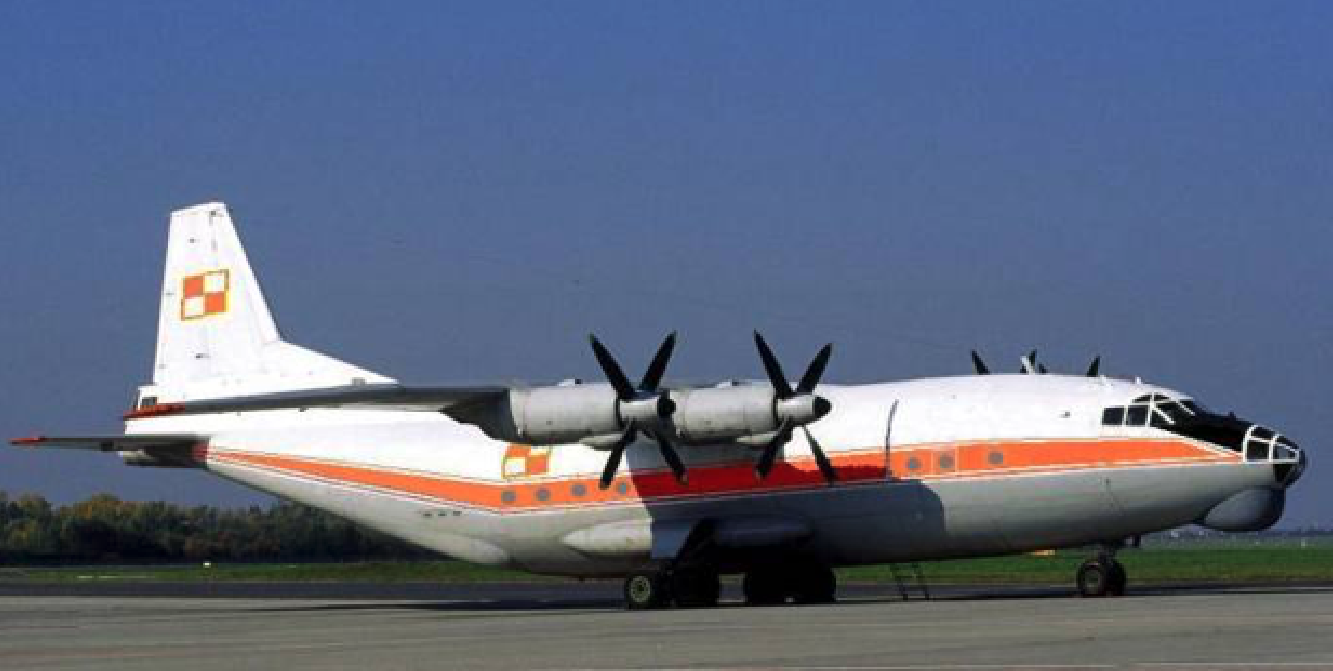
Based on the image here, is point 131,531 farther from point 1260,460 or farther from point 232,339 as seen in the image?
point 1260,460

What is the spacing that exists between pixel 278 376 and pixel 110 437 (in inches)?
155

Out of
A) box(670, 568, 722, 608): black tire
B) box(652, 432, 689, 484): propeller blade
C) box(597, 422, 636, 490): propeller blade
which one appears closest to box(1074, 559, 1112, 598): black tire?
box(670, 568, 722, 608): black tire

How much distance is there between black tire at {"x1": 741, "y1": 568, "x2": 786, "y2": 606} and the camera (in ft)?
134

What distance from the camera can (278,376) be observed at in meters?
45.2

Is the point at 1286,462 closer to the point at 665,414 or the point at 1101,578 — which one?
the point at 1101,578

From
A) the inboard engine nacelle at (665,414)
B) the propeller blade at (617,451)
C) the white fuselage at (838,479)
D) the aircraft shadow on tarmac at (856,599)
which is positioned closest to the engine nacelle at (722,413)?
the inboard engine nacelle at (665,414)

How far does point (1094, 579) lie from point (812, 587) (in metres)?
6.28

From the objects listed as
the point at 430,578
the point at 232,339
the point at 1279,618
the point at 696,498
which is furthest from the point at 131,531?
the point at 1279,618

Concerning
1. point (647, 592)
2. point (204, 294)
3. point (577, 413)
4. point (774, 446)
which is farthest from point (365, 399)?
point (204, 294)

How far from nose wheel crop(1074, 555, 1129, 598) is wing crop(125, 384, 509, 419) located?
37.4ft

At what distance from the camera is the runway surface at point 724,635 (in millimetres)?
21172

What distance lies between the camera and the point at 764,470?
124 feet

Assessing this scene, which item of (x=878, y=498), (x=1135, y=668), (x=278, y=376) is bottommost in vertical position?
(x=1135, y=668)

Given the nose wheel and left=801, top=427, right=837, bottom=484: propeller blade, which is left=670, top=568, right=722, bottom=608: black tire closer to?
left=801, top=427, right=837, bottom=484: propeller blade
